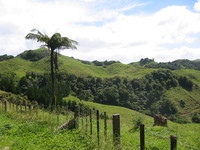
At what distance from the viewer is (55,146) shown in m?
8.71

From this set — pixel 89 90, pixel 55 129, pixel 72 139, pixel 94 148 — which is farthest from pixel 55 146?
pixel 89 90

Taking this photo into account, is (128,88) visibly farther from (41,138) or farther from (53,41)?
(41,138)

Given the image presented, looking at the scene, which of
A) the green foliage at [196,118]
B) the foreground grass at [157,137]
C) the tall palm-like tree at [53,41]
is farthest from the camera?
the green foliage at [196,118]

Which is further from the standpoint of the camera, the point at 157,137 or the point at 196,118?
the point at 196,118

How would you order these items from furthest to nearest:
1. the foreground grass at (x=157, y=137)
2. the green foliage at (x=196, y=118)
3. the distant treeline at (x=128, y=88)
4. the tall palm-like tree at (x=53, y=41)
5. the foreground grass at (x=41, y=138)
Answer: the distant treeline at (x=128, y=88) → the green foliage at (x=196, y=118) → the tall palm-like tree at (x=53, y=41) → the foreground grass at (x=41, y=138) → the foreground grass at (x=157, y=137)

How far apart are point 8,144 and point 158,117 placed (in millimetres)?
16478

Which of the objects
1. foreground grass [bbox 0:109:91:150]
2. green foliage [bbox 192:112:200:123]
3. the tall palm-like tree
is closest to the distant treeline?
green foliage [bbox 192:112:200:123]

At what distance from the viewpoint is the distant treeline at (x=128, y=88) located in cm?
10912

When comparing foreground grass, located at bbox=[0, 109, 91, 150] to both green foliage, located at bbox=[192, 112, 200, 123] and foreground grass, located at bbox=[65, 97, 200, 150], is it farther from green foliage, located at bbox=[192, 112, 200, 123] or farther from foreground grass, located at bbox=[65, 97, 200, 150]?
green foliage, located at bbox=[192, 112, 200, 123]

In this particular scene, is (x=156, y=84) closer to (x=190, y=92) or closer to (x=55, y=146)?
(x=190, y=92)

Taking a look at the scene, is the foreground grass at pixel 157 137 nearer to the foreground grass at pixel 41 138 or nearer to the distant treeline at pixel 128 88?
the foreground grass at pixel 41 138

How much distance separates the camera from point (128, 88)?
133250mm

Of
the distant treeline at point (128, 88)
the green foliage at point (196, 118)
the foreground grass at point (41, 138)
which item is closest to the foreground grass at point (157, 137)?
the foreground grass at point (41, 138)

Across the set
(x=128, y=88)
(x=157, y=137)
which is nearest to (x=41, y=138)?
(x=157, y=137)
